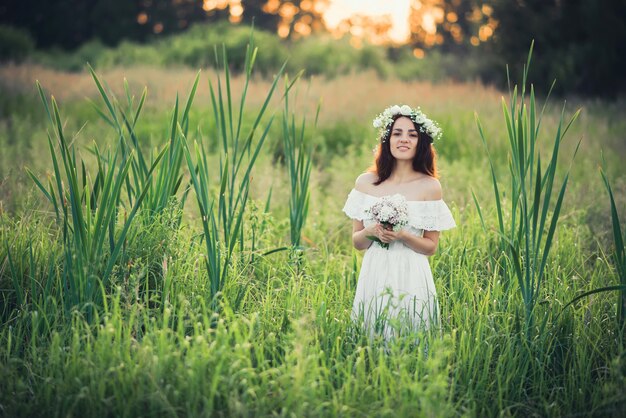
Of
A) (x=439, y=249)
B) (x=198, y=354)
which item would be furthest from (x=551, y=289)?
(x=198, y=354)

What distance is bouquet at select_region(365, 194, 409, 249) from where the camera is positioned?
2520 mm

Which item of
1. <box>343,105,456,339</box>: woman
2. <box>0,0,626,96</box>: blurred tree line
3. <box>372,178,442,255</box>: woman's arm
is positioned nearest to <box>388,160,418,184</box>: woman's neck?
<box>343,105,456,339</box>: woman

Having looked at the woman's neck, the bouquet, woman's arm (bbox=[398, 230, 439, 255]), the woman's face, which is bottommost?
woman's arm (bbox=[398, 230, 439, 255])

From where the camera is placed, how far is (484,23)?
652 inches

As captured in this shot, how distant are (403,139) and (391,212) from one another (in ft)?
1.48

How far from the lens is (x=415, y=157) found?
2883mm

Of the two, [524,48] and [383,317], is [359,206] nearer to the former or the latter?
[383,317]

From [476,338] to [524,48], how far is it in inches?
581

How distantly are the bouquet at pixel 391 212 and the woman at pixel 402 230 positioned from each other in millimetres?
10

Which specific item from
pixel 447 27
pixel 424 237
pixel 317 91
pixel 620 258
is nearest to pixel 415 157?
pixel 424 237

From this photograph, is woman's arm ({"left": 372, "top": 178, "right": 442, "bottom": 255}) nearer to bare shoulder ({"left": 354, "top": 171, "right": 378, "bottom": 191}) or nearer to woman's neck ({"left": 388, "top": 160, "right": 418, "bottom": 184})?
woman's neck ({"left": 388, "top": 160, "right": 418, "bottom": 184})

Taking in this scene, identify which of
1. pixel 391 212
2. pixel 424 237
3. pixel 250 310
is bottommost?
pixel 250 310

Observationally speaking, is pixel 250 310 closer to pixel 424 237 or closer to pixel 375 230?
pixel 375 230

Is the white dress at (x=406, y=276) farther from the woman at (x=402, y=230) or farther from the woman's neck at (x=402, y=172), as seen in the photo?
the woman's neck at (x=402, y=172)
